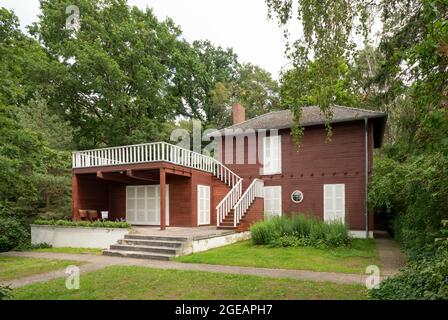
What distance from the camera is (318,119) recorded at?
15.7 meters

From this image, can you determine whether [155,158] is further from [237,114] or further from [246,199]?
[237,114]

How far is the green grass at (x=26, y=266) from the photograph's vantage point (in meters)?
8.28

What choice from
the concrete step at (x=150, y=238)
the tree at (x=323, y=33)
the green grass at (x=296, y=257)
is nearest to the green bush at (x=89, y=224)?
the concrete step at (x=150, y=238)

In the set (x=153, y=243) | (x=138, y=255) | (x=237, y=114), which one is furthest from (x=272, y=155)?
(x=138, y=255)

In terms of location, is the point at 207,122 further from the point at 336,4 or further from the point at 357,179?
the point at 336,4

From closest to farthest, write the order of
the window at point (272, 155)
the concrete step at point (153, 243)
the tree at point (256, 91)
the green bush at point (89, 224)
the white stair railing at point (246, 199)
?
the concrete step at point (153, 243)
the green bush at point (89, 224)
the white stair railing at point (246, 199)
the window at point (272, 155)
the tree at point (256, 91)

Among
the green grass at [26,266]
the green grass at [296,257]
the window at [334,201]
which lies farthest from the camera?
the window at [334,201]

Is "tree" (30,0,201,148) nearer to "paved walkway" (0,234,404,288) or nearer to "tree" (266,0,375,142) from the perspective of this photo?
"paved walkway" (0,234,404,288)

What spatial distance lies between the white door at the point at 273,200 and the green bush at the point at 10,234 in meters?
11.3

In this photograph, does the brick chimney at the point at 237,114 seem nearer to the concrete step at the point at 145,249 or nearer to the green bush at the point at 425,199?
the concrete step at the point at 145,249

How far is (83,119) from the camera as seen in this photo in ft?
84.7

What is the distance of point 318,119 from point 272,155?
285 cm

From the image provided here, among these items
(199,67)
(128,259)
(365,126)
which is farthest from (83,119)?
(365,126)

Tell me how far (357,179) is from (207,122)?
18266mm
